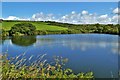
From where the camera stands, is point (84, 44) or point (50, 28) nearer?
point (84, 44)

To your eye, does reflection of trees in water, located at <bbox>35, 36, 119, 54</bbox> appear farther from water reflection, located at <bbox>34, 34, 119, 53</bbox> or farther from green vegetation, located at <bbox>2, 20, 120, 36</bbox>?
green vegetation, located at <bbox>2, 20, 120, 36</bbox>

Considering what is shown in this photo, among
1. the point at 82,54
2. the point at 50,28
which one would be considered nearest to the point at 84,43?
the point at 82,54

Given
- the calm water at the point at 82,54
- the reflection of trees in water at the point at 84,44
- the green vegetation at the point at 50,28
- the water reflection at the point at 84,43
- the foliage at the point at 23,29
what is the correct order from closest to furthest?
the calm water at the point at 82,54 → the reflection of trees in water at the point at 84,44 → the water reflection at the point at 84,43 → the foliage at the point at 23,29 → the green vegetation at the point at 50,28

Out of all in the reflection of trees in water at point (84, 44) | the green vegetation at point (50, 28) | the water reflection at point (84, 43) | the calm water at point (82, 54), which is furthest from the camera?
the green vegetation at point (50, 28)

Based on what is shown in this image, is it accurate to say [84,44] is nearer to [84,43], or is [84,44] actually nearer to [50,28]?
[84,43]

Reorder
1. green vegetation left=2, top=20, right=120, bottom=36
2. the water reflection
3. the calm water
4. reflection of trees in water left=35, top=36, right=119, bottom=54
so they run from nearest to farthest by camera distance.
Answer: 1. the calm water
2. reflection of trees in water left=35, top=36, right=119, bottom=54
3. the water reflection
4. green vegetation left=2, top=20, right=120, bottom=36

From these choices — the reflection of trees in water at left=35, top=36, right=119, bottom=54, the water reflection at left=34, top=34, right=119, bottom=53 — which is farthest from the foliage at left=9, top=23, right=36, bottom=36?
the reflection of trees in water at left=35, top=36, right=119, bottom=54

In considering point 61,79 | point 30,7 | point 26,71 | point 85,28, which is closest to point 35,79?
point 26,71

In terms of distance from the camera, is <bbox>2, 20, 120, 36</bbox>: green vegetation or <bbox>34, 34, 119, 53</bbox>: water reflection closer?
<bbox>34, 34, 119, 53</bbox>: water reflection

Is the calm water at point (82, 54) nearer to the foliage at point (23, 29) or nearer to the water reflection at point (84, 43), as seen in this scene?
the water reflection at point (84, 43)

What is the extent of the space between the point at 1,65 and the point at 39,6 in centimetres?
4000

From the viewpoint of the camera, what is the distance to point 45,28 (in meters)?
41.2

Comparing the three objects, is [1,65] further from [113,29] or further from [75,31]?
[75,31]

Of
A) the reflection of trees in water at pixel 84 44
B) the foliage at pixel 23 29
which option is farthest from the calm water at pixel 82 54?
the foliage at pixel 23 29
